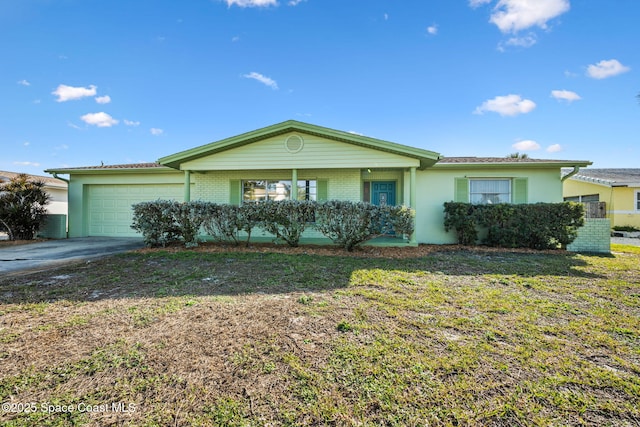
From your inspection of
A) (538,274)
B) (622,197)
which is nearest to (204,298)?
(538,274)

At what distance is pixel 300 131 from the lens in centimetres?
957

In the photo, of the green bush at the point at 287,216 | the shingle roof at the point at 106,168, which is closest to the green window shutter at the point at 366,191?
the green bush at the point at 287,216

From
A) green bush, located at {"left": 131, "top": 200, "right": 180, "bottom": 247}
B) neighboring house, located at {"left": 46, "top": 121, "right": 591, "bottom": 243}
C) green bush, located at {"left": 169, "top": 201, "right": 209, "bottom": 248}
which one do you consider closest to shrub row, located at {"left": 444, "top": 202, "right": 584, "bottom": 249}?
neighboring house, located at {"left": 46, "top": 121, "right": 591, "bottom": 243}

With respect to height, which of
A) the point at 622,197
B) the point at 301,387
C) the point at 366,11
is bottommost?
the point at 301,387

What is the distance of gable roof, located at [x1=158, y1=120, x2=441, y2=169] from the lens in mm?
8938

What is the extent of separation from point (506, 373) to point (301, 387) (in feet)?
5.48

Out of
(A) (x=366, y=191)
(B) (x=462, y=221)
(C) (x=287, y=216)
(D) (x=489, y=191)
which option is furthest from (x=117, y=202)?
(D) (x=489, y=191)

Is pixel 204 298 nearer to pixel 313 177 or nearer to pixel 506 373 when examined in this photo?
pixel 506 373

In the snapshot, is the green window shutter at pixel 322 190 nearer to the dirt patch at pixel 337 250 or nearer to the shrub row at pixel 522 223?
the dirt patch at pixel 337 250

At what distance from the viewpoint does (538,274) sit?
561 cm

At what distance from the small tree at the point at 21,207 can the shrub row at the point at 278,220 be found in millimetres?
5974

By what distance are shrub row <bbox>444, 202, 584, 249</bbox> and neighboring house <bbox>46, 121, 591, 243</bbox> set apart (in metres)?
1.06

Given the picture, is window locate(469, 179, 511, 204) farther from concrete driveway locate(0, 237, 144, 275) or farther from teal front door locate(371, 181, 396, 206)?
concrete driveway locate(0, 237, 144, 275)

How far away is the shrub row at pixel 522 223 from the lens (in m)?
8.69
